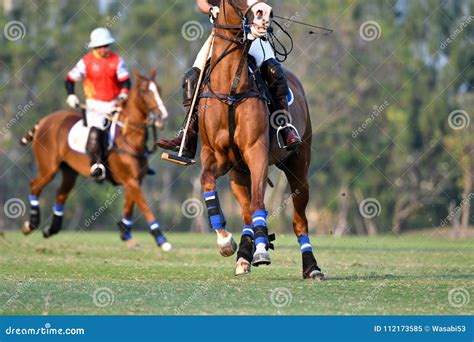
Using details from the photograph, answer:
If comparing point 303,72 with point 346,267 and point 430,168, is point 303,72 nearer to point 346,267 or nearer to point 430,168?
point 430,168

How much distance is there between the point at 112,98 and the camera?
2231 cm

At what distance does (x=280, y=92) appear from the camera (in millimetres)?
13570

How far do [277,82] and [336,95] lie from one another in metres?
40.4

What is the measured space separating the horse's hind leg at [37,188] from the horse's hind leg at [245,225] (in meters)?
9.28

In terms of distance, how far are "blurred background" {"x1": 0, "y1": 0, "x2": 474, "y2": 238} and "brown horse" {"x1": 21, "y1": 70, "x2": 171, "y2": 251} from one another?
25825 mm

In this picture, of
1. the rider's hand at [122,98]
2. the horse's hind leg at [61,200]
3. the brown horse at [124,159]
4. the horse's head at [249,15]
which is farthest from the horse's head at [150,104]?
the horse's head at [249,15]

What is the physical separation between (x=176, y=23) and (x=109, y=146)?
3463 centimetres

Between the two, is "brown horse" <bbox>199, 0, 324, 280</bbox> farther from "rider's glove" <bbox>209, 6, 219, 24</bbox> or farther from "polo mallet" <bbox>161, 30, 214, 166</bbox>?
"polo mallet" <bbox>161, 30, 214, 166</bbox>

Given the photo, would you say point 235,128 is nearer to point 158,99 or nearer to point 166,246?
point 166,246

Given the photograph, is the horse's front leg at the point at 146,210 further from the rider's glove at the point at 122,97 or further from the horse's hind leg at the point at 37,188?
the horse's hind leg at the point at 37,188

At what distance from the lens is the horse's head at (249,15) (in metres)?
12.4

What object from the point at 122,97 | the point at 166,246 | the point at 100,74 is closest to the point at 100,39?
the point at 100,74
